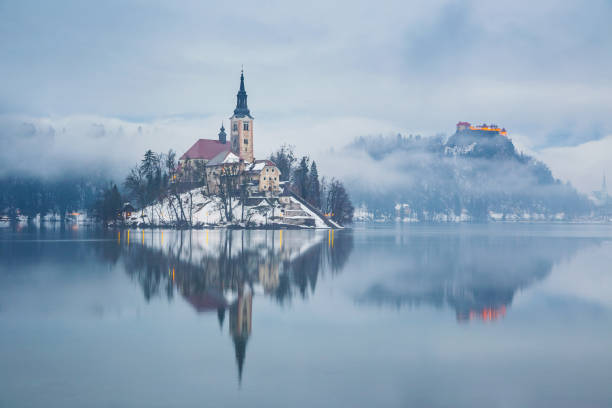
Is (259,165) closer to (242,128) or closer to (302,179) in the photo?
(302,179)

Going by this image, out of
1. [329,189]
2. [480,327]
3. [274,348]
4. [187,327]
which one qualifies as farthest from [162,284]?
[329,189]

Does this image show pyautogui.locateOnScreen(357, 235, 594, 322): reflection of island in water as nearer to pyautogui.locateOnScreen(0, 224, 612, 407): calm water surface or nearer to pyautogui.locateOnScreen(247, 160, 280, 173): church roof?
pyautogui.locateOnScreen(0, 224, 612, 407): calm water surface

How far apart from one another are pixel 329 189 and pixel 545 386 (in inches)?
5678

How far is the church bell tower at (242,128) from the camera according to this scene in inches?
6821

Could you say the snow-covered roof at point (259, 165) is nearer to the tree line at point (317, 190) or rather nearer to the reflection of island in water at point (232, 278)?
the tree line at point (317, 190)

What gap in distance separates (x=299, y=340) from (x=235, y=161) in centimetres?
14697

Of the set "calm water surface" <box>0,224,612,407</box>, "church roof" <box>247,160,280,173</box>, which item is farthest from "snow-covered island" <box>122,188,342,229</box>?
"calm water surface" <box>0,224,612,407</box>

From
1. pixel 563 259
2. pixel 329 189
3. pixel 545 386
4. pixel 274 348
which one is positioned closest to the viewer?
pixel 545 386

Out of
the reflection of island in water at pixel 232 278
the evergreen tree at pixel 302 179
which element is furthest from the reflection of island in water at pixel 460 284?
the evergreen tree at pixel 302 179

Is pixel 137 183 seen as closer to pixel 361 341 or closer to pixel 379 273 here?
pixel 379 273

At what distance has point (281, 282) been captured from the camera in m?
33.0

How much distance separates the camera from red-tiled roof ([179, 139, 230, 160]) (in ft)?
588

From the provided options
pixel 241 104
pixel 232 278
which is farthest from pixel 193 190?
pixel 232 278

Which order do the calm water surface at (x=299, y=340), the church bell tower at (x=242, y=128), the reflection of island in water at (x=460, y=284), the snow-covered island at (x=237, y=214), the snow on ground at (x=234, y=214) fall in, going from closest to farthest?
1. the calm water surface at (x=299, y=340)
2. the reflection of island in water at (x=460, y=284)
3. the snow-covered island at (x=237, y=214)
4. the snow on ground at (x=234, y=214)
5. the church bell tower at (x=242, y=128)
